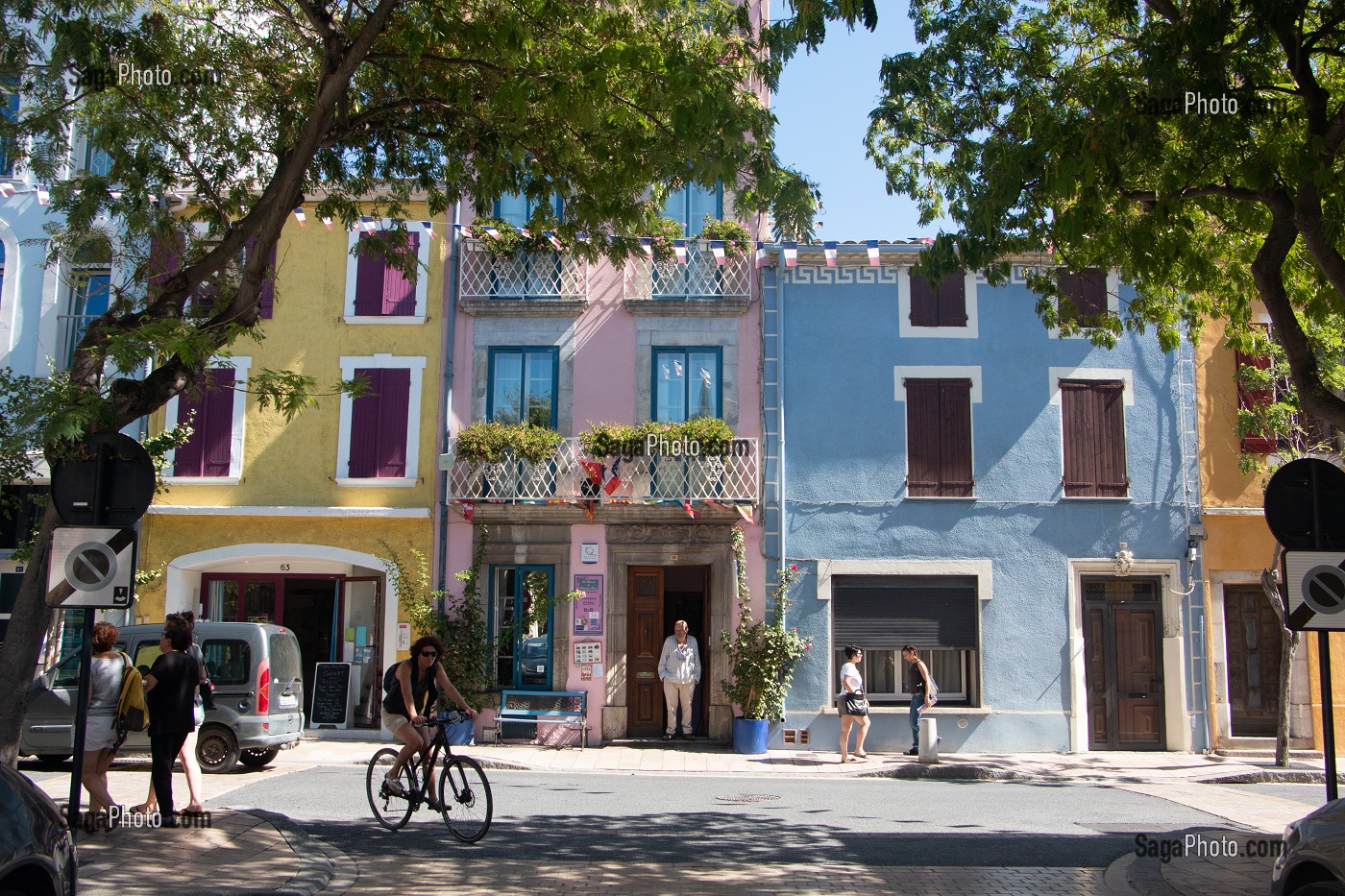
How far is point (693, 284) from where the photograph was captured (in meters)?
19.3

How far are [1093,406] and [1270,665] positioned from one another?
481 cm

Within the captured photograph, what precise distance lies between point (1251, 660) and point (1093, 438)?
4.19 metres

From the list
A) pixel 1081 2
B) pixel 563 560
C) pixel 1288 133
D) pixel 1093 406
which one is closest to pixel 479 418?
pixel 563 560

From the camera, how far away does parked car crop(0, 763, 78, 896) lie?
4922 mm

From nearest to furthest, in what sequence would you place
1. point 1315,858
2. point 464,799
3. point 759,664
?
point 1315,858 < point 464,799 < point 759,664

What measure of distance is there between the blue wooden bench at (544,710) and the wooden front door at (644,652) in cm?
87

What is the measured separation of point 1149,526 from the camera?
18.6 m

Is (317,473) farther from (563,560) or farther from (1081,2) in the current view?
(1081,2)

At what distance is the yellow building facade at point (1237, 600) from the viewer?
18219 mm

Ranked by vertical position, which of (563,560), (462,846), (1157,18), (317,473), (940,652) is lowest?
(462,846)

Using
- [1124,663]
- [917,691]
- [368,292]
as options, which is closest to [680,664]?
[917,691]

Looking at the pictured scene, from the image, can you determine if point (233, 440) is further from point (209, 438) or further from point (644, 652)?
point (644, 652)

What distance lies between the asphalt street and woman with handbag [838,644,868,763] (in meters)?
2.26

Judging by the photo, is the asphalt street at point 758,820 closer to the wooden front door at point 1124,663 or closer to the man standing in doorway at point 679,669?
the man standing in doorway at point 679,669
